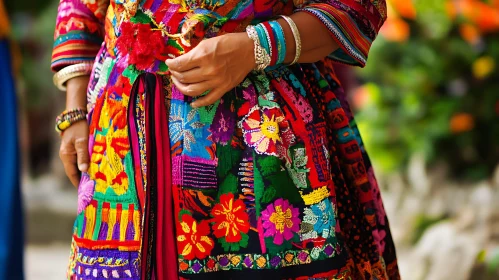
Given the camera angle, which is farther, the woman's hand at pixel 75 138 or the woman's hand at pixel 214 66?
the woman's hand at pixel 75 138

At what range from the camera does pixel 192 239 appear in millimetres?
1322

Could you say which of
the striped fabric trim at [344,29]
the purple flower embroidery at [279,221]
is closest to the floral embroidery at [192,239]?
the purple flower embroidery at [279,221]

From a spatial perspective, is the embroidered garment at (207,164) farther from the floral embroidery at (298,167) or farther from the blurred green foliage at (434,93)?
the blurred green foliage at (434,93)

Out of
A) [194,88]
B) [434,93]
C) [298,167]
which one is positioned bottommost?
[298,167]

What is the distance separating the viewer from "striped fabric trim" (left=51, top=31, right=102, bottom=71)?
1581 mm

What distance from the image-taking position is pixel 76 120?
1554mm

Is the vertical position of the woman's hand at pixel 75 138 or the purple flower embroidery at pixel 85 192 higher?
the woman's hand at pixel 75 138

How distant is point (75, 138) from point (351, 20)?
69 cm

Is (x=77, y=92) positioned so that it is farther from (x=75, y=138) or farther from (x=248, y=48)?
(x=248, y=48)

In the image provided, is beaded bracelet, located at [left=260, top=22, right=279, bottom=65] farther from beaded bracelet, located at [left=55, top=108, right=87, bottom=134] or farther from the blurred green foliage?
the blurred green foliage

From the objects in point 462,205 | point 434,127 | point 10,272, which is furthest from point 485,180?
point 10,272

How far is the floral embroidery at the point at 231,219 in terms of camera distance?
1.33 m

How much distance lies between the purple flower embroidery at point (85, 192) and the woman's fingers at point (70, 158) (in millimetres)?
111

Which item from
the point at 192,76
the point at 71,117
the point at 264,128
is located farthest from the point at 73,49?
the point at 264,128
